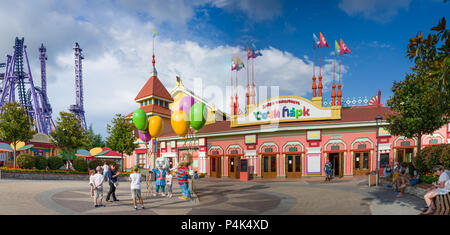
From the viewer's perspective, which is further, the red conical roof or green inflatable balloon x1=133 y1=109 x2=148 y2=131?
the red conical roof

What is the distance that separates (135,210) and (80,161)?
1663 cm

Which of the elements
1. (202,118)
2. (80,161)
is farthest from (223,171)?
(202,118)

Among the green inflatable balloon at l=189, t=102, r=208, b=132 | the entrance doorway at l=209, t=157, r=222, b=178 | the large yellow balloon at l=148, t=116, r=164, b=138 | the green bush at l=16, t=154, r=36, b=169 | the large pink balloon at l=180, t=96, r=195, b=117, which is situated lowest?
the entrance doorway at l=209, t=157, r=222, b=178

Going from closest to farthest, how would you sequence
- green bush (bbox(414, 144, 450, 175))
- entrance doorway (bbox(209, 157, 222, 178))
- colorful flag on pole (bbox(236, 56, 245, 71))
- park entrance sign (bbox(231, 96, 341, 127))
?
green bush (bbox(414, 144, 450, 175)) < park entrance sign (bbox(231, 96, 341, 127)) < entrance doorway (bbox(209, 157, 222, 178)) < colorful flag on pole (bbox(236, 56, 245, 71))

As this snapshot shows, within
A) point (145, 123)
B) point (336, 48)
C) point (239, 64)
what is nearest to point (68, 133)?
point (145, 123)

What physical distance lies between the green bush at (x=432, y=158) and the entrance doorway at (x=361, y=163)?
6957 millimetres

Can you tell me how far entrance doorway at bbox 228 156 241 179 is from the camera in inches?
947

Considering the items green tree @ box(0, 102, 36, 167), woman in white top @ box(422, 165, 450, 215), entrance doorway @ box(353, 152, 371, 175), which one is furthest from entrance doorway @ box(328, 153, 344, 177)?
green tree @ box(0, 102, 36, 167)

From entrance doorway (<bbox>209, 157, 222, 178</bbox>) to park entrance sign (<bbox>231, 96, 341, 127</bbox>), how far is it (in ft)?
16.5

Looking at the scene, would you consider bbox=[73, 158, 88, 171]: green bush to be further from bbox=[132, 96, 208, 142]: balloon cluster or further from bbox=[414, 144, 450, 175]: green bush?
bbox=[414, 144, 450, 175]: green bush

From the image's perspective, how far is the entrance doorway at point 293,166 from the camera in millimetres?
22031

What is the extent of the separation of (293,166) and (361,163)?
5.39m
